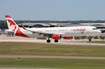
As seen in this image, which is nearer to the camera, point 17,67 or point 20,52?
point 17,67

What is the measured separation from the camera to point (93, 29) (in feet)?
259

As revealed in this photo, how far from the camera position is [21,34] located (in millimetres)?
81875

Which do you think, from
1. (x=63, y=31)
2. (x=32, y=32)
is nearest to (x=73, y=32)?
(x=63, y=31)

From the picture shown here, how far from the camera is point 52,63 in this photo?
34.6m

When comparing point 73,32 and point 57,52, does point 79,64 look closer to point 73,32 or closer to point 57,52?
point 57,52

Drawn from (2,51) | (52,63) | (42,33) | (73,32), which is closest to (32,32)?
(42,33)

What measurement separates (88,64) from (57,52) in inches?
553

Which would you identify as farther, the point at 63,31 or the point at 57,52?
the point at 63,31

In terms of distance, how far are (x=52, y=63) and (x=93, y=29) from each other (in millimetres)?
45186

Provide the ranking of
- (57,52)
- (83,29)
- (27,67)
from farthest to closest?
(83,29) → (57,52) → (27,67)

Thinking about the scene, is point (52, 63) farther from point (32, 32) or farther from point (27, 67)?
point (32, 32)

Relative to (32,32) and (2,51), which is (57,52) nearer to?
(2,51)

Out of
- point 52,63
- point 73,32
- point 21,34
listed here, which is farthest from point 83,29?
point 52,63

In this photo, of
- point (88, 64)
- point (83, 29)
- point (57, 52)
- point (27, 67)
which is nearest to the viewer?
point (27, 67)
